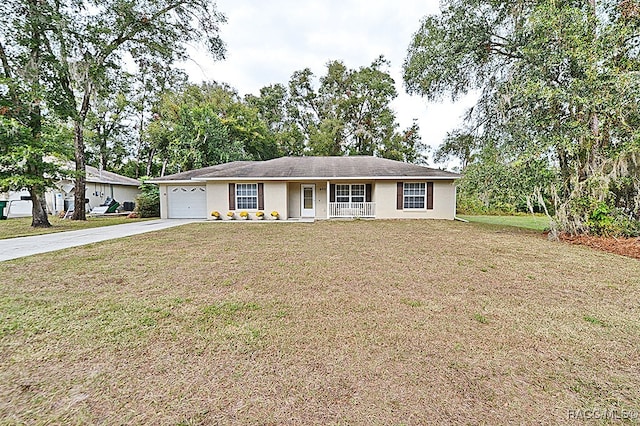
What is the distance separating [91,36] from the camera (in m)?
12.3

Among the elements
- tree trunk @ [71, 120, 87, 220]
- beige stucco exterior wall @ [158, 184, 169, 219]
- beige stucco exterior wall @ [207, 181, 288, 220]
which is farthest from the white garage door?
tree trunk @ [71, 120, 87, 220]

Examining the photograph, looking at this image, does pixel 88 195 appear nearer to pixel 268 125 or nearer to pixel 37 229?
pixel 37 229

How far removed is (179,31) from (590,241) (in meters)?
18.4

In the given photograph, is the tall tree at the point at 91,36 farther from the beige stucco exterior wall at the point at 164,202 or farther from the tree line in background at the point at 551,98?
the tree line in background at the point at 551,98

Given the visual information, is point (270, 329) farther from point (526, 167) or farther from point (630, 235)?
point (630, 235)

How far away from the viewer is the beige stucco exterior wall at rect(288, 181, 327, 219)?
16281mm

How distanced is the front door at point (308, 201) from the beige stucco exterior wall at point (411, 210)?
3427 mm

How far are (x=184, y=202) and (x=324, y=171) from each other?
812 centimetres

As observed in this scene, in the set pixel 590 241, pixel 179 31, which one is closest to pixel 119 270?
pixel 590 241

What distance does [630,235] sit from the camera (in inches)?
333

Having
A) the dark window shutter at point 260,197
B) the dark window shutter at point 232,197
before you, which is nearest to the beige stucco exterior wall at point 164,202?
the dark window shutter at point 232,197

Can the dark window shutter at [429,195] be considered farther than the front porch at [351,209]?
No

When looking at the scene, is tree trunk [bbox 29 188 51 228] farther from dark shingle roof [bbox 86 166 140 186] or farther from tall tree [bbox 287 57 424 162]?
tall tree [bbox 287 57 424 162]

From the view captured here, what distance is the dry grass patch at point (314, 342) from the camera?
2008 mm
